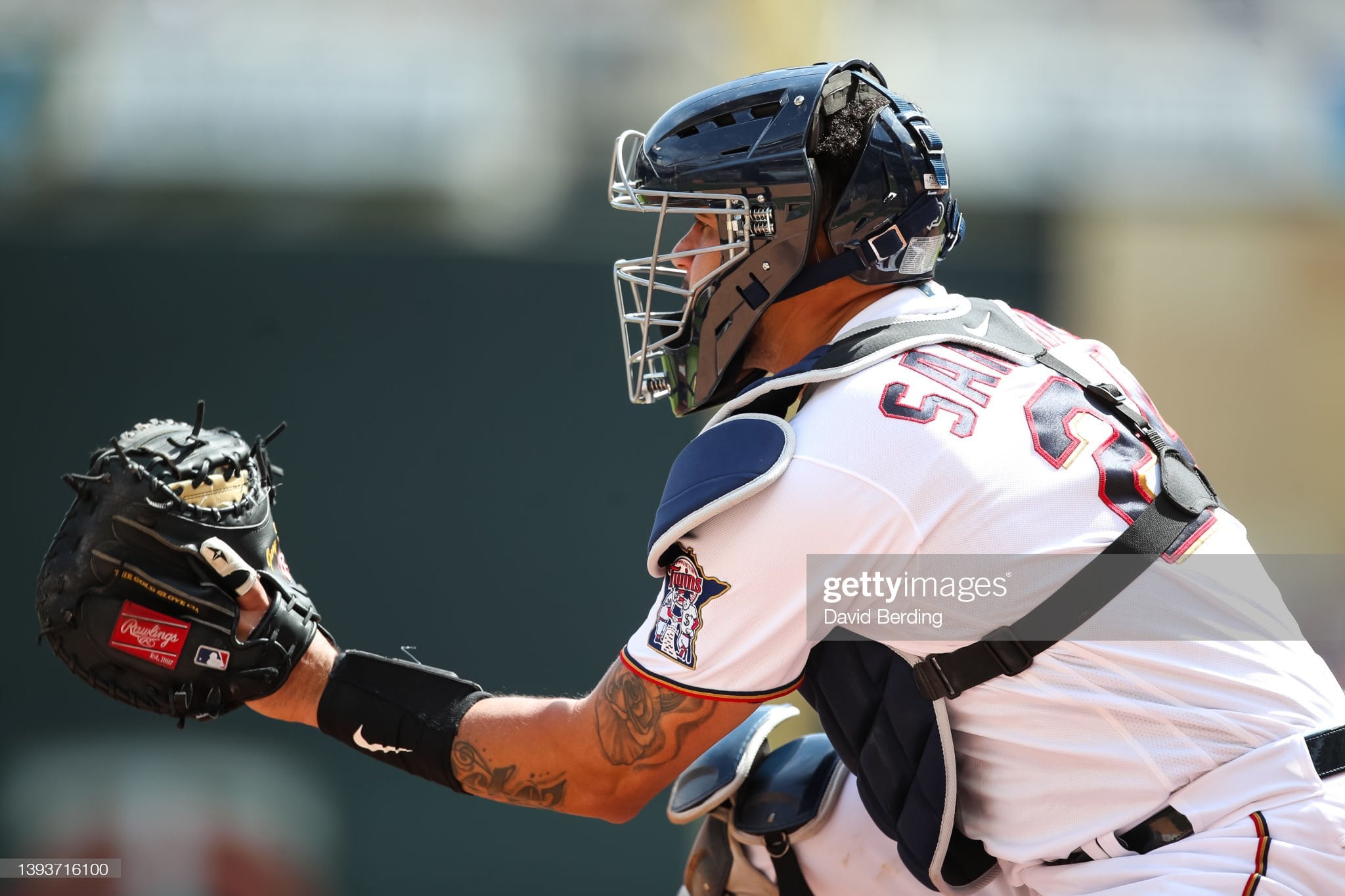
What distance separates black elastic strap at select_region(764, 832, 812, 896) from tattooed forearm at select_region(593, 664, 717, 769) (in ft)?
2.20

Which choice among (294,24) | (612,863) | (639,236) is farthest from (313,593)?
(294,24)

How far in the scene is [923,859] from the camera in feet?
7.00

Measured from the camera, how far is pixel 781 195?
90.7 inches

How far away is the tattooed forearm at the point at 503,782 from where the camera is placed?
214 centimetres

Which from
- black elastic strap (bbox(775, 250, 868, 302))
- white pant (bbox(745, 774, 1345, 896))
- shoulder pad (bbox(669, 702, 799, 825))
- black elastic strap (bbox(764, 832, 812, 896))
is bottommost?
black elastic strap (bbox(764, 832, 812, 896))

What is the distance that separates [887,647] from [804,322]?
67 cm

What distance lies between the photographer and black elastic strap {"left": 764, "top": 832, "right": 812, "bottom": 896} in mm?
2600

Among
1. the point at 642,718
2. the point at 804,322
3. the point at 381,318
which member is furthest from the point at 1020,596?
the point at 381,318

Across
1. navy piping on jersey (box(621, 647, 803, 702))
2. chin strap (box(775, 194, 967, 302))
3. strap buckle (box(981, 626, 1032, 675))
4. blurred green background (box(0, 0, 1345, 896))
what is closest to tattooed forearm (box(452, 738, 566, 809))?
navy piping on jersey (box(621, 647, 803, 702))

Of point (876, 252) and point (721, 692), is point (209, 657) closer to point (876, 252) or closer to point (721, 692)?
point (721, 692)

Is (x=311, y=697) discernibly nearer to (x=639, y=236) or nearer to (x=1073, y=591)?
(x=1073, y=591)

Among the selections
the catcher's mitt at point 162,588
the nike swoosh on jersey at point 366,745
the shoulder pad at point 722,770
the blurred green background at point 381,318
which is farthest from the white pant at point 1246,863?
the blurred green background at point 381,318

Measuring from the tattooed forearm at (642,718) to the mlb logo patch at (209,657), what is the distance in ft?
2.29

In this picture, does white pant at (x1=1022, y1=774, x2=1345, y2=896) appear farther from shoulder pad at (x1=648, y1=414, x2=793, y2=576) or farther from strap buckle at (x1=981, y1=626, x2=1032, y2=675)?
shoulder pad at (x1=648, y1=414, x2=793, y2=576)
